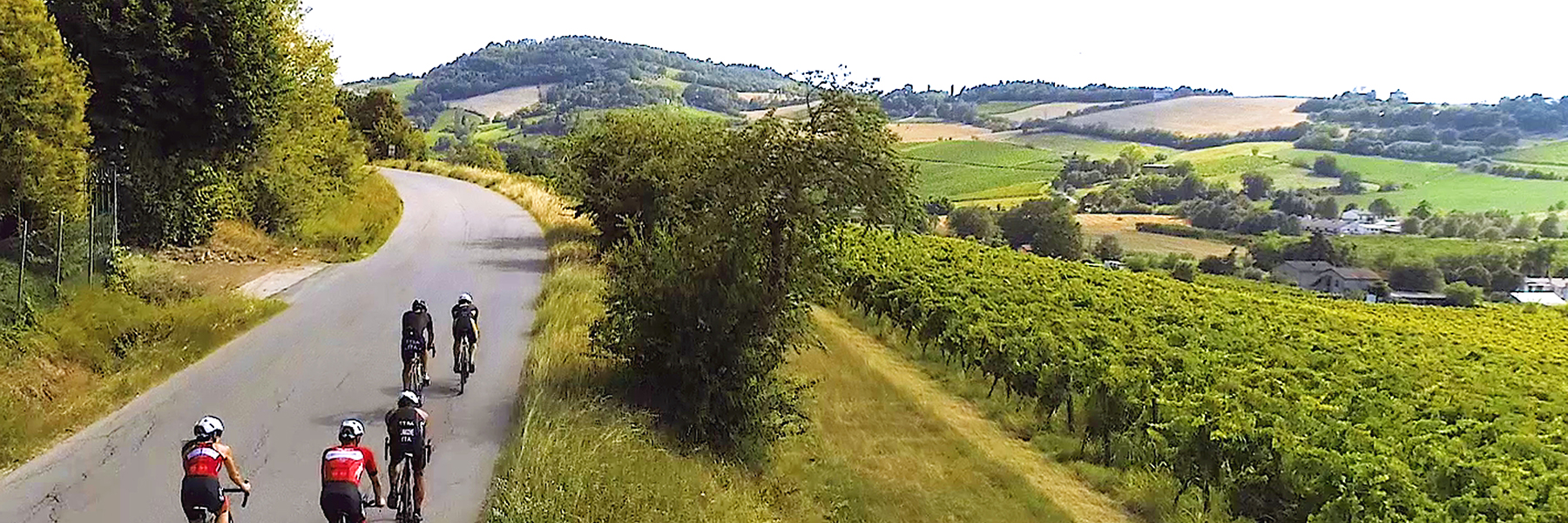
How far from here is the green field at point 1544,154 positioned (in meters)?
87.2

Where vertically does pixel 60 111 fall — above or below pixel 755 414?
above

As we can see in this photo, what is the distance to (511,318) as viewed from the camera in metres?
19.6

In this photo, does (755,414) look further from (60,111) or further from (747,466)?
(60,111)

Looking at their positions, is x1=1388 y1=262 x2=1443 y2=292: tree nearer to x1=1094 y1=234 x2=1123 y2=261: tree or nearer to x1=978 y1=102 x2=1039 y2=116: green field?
x1=1094 y1=234 x2=1123 y2=261: tree

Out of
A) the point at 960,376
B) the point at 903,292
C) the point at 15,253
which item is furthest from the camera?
the point at 903,292

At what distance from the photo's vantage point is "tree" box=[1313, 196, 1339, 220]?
7431cm

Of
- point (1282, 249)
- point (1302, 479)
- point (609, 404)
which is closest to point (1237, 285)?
point (1282, 249)

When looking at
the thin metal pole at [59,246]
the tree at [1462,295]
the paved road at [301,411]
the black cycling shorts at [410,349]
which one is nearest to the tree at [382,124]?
the paved road at [301,411]

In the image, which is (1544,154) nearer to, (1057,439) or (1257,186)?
(1257,186)

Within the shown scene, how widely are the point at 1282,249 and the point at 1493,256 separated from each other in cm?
1006

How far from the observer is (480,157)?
7400cm

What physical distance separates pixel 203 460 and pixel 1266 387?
16593 millimetres

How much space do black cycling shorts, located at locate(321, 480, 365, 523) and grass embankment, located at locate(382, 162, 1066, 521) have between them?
62.4 inches

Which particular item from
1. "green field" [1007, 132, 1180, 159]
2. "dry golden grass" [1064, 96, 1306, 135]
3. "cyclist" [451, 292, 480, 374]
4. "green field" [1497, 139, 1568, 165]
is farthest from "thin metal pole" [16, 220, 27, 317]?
"dry golden grass" [1064, 96, 1306, 135]
